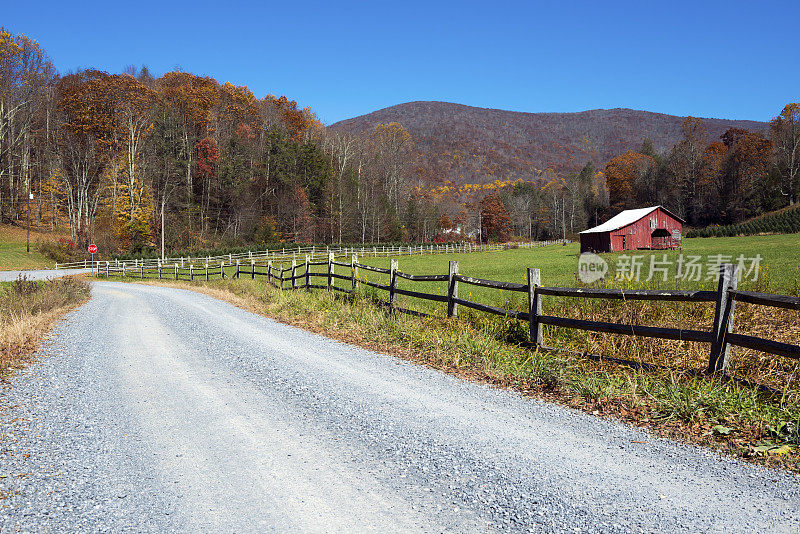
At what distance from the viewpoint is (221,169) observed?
1955 inches

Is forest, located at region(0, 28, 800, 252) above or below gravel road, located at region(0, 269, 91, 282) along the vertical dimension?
above

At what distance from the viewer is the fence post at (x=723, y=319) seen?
16.7 feet

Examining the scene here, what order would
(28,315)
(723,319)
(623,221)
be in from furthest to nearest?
(623,221), (28,315), (723,319)

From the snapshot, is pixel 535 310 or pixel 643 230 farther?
pixel 643 230

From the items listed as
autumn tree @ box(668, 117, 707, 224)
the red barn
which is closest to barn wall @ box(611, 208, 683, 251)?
the red barn

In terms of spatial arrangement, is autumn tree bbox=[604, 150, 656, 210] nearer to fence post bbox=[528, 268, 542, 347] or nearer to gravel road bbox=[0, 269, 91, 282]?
gravel road bbox=[0, 269, 91, 282]

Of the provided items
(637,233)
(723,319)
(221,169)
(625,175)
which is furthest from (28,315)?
(625,175)

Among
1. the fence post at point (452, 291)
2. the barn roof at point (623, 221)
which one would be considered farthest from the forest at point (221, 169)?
the fence post at point (452, 291)

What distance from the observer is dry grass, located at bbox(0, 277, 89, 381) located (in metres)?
7.35

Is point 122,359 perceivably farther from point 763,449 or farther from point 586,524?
point 763,449

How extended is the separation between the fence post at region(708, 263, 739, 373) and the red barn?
44.5 meters

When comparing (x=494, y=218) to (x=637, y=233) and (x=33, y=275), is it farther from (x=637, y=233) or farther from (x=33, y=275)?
(x=33, y=275)

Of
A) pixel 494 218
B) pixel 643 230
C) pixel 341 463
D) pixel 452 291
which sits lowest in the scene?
pixel 341 463

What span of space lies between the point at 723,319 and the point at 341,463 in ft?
14.2
